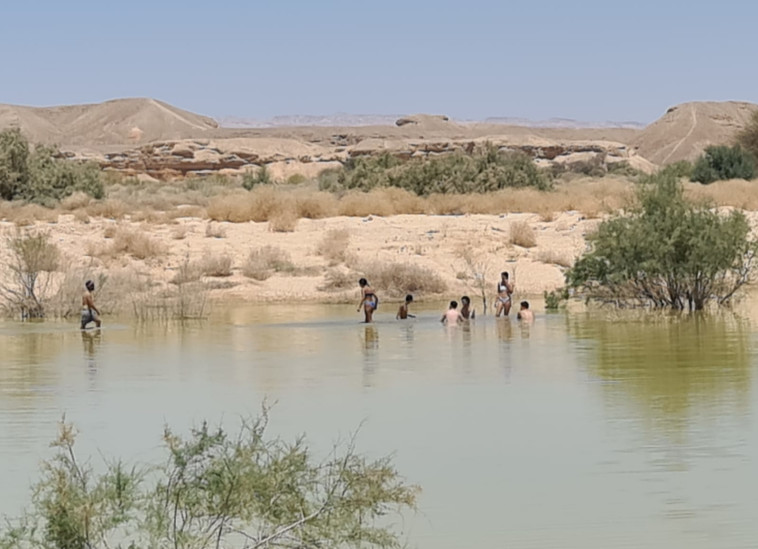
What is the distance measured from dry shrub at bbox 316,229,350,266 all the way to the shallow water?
7.58m

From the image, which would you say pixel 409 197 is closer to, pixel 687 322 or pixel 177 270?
pixel 177 270

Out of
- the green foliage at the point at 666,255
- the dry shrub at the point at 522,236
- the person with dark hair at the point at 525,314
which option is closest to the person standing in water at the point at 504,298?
the person with dark hair at the point at 525,314

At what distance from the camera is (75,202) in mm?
42531

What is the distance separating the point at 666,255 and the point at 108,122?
120 meters

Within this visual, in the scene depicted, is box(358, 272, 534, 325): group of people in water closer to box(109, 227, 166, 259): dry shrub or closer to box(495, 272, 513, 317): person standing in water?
box(495, 272, 513, 317): person standing in water

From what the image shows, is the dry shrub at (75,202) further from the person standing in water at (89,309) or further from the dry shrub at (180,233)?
the person standing in water at (89,309)

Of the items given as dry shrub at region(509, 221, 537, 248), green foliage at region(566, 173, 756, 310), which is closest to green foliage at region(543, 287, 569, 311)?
green foliage at region(566, 173, 756, 310)

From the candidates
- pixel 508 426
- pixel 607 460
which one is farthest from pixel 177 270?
pixel 607 460

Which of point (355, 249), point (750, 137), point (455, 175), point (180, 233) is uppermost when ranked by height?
point (750, 137)

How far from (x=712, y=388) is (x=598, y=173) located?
64.1 metres

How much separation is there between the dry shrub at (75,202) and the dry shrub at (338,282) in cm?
1362

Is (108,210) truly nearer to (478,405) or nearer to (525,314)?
(525,314)

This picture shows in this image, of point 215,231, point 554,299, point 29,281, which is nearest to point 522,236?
point 215,231

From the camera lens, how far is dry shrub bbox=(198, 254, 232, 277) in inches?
1233
